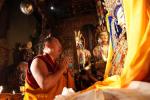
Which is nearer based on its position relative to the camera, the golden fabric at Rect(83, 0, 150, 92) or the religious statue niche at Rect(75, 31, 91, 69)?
the golden fabric at Rect(83, 0, 150, 92)

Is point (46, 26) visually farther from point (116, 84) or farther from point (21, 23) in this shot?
point (116, 84)

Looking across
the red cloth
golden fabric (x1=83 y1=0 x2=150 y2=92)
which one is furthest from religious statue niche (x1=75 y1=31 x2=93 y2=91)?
golden fabric (x1=83 y1=0 x2=150 y2=92)

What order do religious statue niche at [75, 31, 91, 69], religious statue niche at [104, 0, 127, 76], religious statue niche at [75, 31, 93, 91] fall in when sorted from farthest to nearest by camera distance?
religious statue niche at [75, 31, 91, 69] → religious statue niche at [75, 31, 93, 91] → religious statue niche at [104, 0, 127, 76]

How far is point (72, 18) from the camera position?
866 cm

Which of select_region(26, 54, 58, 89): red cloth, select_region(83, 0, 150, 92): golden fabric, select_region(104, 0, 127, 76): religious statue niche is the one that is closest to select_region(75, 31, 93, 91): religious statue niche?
select_region(26, 54, 58, 89): red cloth

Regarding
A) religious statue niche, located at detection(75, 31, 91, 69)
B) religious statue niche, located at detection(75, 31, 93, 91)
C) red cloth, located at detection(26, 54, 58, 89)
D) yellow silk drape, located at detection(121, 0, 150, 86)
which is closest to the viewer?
yellow silk drape, located at detection(121, 0, 150, 86)

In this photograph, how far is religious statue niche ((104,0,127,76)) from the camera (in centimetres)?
149

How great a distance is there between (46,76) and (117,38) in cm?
135

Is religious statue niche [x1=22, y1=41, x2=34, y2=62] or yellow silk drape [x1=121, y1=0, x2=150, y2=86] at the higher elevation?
religious statue niche [x1=22, y1=41, x2=34, y2=62]

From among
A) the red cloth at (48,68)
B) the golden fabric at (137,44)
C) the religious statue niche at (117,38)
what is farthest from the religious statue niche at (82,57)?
the golden fabric at (137,44)

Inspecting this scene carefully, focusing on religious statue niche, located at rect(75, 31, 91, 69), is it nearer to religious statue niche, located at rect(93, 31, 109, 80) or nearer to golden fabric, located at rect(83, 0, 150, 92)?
religious statue niche, located at rect(93, 31, 109, 80)

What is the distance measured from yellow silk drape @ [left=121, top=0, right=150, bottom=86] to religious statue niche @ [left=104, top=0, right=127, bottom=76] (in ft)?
0.99

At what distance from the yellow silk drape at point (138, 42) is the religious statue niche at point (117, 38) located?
30 centimetres

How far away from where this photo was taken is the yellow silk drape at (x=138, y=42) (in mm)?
1062
